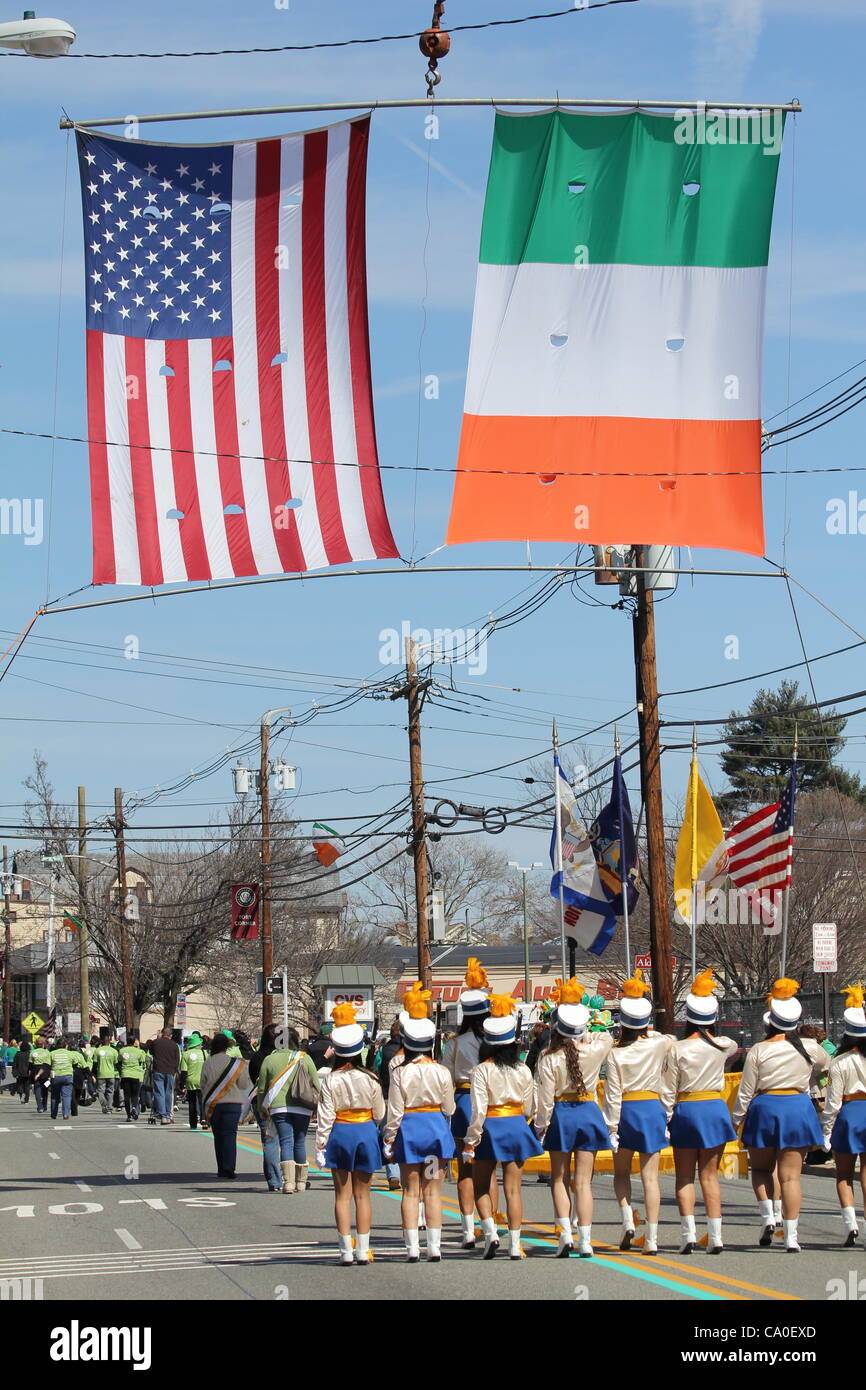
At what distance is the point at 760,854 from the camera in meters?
27.0

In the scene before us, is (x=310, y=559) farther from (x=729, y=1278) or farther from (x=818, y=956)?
(x=818, y=956)

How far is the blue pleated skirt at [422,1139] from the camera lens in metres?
11.8

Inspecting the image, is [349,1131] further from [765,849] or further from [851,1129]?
[765,849]

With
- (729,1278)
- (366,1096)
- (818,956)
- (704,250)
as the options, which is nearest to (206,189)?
(704,250)

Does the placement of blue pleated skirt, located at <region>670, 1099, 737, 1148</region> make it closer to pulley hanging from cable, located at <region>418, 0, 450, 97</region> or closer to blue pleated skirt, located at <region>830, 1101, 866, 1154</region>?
blue pleated skirt, located at <region>830, 1101, 866, 1154</region>

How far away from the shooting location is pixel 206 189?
14.8m

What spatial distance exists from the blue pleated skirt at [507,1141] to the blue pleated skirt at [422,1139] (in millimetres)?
291

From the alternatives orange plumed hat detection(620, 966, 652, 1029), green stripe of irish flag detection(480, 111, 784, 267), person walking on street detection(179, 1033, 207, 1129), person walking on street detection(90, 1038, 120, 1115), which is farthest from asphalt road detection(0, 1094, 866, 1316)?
person walking on street detection(90, 1038, 120, 1115)

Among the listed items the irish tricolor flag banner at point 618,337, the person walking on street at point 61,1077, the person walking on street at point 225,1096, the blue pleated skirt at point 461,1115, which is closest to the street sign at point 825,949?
the person walking on street at point 225,1096

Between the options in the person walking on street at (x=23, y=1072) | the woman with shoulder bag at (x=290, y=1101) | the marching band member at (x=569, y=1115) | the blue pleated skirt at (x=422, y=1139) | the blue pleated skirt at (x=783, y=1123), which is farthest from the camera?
the person walking on street at (x=23, y=1072)

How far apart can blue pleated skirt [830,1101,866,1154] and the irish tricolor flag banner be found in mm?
5220

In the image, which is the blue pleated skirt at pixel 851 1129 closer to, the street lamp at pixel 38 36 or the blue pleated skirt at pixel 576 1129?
the blue pleated skirt at pixel 576 1129

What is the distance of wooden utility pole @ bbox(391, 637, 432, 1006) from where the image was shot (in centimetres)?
3688

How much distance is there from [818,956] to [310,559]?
12536 millimetres
